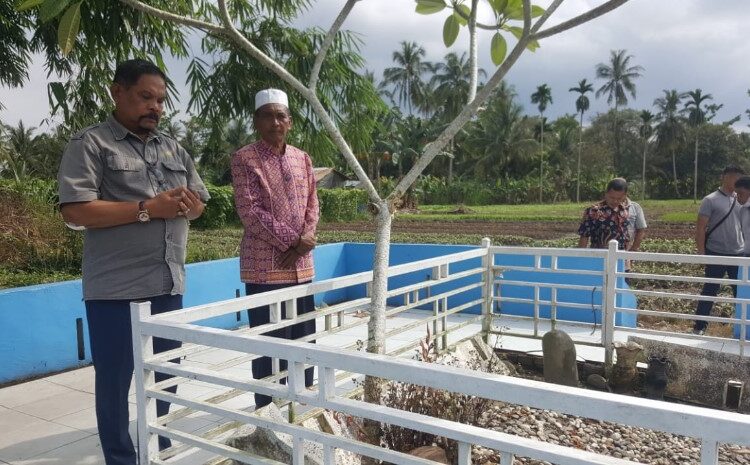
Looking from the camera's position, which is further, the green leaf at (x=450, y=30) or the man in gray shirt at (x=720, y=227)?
the man in gray shirt at (x=720, y=227)

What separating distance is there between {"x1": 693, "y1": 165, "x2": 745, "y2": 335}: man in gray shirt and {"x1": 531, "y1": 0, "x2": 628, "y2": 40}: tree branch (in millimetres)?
3432

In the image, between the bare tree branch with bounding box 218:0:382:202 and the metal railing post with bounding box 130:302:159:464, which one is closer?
the metal railing post with bounding box 130:302:159:464

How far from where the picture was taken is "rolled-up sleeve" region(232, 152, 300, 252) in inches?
110

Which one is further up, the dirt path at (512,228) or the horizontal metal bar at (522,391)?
the horizontal metal bar at (522,391)

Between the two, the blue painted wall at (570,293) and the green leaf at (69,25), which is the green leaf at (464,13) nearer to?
the green leaf at (69,25)

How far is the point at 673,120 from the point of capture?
43.0m

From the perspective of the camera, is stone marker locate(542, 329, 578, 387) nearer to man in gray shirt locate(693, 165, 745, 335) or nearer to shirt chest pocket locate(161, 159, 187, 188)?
man in gray shirt locate(693, 165, 745, 335)

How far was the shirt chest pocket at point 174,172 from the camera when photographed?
2248 millimetres

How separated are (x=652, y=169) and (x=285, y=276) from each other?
4535cm

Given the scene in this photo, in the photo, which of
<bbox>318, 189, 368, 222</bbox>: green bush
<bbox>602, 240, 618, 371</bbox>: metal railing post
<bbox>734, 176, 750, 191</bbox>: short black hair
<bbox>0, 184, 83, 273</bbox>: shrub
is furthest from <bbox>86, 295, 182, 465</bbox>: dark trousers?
<bbox>318, 189, 368, 222</bbox>: green bush

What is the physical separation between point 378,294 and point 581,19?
4.24 feet

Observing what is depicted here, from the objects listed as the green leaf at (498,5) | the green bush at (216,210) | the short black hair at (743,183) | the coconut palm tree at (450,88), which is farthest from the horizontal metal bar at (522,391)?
the coconut palm tree at (450,88)

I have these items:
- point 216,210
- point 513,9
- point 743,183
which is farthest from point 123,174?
point 216,210

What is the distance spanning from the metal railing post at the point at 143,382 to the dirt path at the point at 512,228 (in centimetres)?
1316
